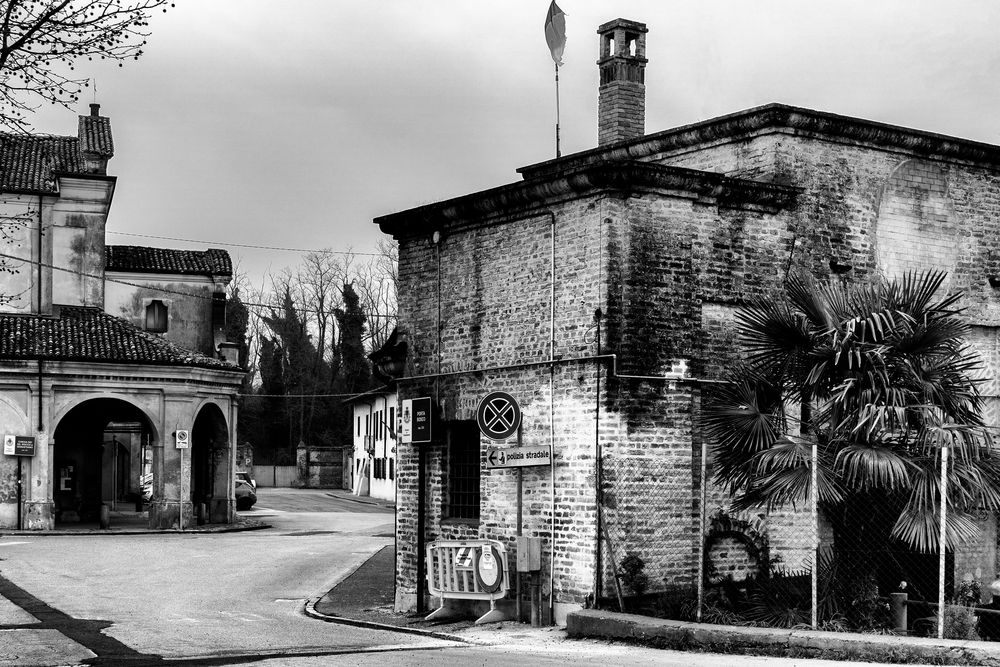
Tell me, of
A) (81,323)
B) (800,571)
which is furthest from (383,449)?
(800,571)

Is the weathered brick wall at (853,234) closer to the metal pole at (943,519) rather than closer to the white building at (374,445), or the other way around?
the metal pole at (943,519)

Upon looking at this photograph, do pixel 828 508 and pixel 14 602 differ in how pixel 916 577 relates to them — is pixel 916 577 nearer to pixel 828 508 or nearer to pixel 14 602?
pixel 828 508

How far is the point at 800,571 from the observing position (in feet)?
52.5

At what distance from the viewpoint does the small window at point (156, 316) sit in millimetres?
46125

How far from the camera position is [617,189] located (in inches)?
599

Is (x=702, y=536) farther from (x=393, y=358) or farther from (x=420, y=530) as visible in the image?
(x=393, y=358)

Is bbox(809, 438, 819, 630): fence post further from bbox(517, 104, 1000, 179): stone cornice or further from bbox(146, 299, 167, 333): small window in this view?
bbox(146, 299, 167, 333): small window

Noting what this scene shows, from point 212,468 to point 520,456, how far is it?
27.5 meters

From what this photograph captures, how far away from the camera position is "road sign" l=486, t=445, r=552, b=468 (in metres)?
15.7

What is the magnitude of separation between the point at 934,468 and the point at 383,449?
1889 inches

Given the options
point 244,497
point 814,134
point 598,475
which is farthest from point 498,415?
point 244,497

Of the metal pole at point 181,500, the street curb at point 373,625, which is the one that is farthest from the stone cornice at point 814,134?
the metal pole at point 181,500

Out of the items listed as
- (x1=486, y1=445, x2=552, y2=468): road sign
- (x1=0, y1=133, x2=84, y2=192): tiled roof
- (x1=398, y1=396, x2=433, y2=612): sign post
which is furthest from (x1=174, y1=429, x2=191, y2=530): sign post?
(x1=486, y1=445, x2=552, y2=468): road sign

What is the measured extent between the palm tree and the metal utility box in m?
2.52
